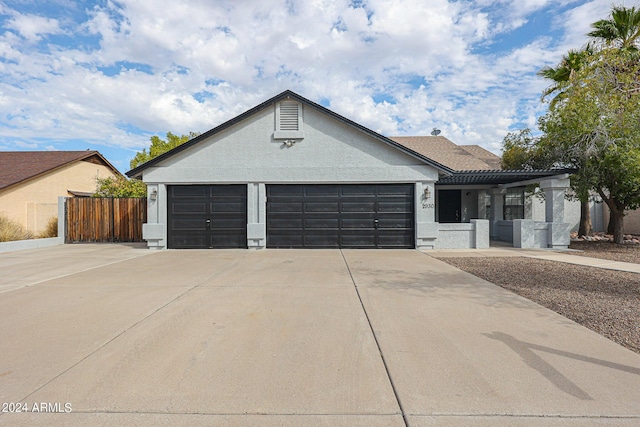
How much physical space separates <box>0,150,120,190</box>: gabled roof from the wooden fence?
4.97 m

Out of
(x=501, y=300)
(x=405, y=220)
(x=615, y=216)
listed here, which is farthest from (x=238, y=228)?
(x=615, y=216)

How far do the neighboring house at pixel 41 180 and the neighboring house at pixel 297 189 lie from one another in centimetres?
906

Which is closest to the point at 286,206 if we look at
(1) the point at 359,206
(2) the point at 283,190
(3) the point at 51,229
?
(2) the point at 283,190

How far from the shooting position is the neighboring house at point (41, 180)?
18281 millimetres

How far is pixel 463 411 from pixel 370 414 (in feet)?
2.59

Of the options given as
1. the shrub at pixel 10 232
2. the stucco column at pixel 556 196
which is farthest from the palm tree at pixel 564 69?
the shrub at pixel 10 232

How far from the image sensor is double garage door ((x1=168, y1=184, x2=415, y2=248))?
1402 centimetres

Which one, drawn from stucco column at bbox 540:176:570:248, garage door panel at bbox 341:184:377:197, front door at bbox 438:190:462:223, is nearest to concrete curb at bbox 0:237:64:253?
garage door panel at bbox 341:184:377:197

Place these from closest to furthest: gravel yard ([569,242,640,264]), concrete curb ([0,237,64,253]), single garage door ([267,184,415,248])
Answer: gravel yard ([569,242,640,264]) → concrete curb ([0,237,64,253]) → single garage door ([267,184,415,248])

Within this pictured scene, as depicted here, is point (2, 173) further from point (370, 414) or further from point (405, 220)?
point (370, 414)

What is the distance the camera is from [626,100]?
40.7ft

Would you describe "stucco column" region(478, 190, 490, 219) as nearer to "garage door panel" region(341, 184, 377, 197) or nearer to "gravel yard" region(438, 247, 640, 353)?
"gravel yard" region(438, 247, 640, 353)

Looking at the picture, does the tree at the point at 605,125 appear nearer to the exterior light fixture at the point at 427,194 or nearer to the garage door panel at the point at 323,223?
the exterior light fixture at the point at 427,194

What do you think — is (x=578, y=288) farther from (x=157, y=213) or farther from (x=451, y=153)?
(x=451, y=153)
